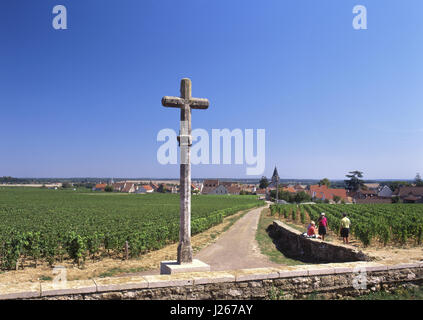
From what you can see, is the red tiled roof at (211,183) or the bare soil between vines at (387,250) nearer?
the bare soil between vines at (387,250)

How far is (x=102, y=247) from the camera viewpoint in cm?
1684

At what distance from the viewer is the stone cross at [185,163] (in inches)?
274

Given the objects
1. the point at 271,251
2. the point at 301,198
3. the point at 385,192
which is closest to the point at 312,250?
the point at 271,251

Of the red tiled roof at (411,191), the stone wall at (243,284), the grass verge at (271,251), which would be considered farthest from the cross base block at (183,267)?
the red tiled roof at (411,191)

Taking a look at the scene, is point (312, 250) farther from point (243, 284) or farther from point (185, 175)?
point (243, 284)

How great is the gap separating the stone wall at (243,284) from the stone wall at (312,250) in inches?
160

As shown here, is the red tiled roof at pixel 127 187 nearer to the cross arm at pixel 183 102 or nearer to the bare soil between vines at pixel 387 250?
the bare soil between vines at pixel 387 250

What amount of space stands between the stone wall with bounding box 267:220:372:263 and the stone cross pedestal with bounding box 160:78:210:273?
595 centimetres

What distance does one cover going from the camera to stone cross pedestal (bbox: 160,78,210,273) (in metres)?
6.89

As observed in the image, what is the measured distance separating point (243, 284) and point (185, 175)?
281 centimetres
